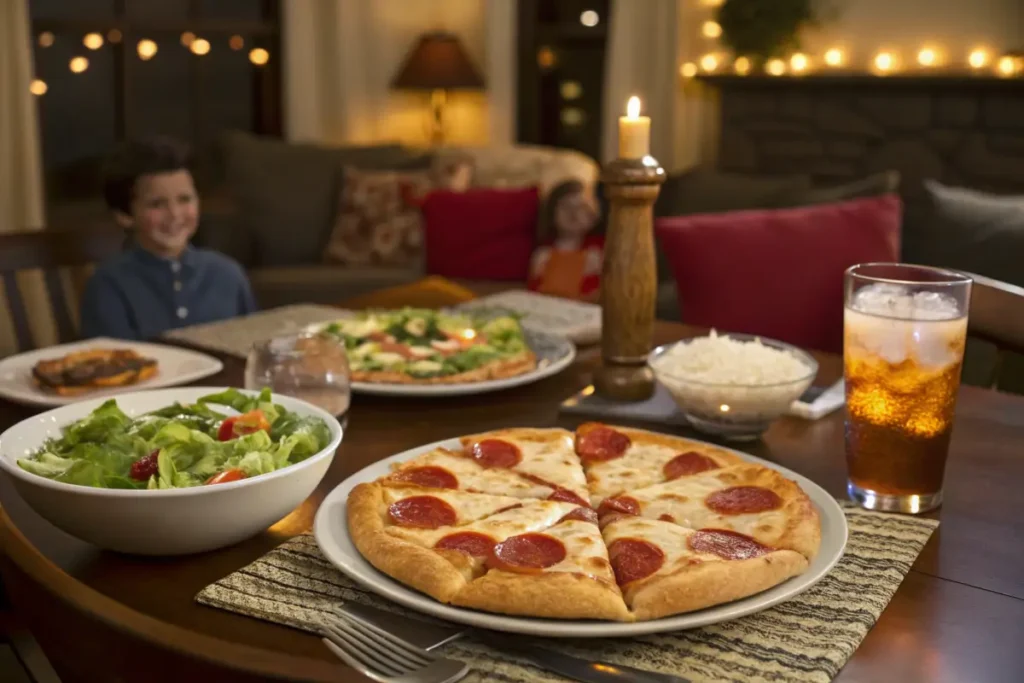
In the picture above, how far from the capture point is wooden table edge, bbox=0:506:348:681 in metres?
0.58

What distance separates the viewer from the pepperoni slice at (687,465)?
3.69 feet

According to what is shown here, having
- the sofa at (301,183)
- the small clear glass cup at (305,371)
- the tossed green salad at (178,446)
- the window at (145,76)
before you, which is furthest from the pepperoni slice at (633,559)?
the window at (145,76)

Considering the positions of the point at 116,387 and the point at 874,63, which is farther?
the point at 874,63

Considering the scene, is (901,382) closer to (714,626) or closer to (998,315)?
(714,626)

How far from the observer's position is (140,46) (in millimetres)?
5730

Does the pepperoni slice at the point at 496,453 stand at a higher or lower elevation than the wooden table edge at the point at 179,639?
lower

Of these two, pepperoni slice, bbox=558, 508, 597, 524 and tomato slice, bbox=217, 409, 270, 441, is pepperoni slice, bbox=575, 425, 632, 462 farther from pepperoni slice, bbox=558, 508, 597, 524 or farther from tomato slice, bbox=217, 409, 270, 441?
tomato slice, bbox=217, 409, 270, 441

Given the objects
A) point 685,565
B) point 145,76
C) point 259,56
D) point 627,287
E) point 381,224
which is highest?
point 259,56

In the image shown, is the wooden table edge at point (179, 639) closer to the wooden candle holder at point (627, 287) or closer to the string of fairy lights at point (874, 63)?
the wooden candle holder at point (627, 287)

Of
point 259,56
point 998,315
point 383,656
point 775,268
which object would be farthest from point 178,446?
point 259,56

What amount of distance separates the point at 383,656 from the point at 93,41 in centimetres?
551

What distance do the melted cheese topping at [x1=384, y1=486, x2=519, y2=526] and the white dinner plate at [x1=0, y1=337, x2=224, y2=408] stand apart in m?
0.59

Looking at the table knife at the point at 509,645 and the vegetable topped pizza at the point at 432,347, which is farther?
the vegetable topped pizza at the point at 432,347

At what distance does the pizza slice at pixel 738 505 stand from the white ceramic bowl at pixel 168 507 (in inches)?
12.0
